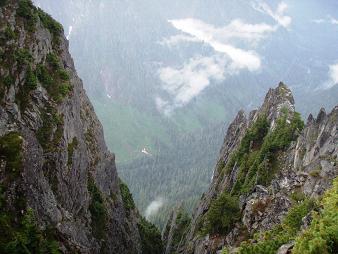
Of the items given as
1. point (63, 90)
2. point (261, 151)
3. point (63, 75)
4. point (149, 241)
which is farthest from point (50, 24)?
point (149, 241)

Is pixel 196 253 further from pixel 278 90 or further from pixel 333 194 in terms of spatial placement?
pixel 278 90

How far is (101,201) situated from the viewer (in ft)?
266

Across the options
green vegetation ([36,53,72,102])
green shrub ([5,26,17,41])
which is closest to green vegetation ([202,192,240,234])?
green vegetation ([36,53,72,102])

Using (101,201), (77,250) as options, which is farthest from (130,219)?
(77,250)

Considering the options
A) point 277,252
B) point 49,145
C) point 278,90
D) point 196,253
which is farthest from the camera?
point 278,90

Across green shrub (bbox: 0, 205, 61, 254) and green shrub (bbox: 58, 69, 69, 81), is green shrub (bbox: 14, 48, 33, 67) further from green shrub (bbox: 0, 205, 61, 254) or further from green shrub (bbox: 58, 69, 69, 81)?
green shrub (bbox: 0, 205, 61, 254)

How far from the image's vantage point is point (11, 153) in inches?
1928

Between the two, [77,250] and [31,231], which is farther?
[77,250]

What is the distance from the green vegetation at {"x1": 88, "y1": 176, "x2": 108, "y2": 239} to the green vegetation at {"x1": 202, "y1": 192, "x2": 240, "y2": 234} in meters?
16.7

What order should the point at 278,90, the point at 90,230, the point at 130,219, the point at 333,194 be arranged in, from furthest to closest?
the point at 278,90 < the point at 130,219 < the point at 90,230 < the point at 333,194

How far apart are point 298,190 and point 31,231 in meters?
32.1

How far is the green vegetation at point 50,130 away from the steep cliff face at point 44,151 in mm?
117

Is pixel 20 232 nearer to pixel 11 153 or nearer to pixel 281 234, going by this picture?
pixel 11 153

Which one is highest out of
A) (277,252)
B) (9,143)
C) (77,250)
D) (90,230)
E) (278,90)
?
(278,90)
